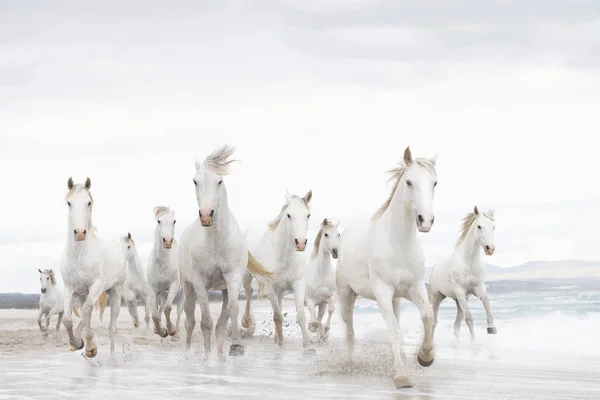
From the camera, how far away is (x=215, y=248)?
1122 cm

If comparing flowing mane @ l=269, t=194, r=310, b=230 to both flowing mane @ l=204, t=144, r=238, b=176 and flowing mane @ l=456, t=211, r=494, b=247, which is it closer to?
flowing mane @ l=204, t=144, r=238, b=176

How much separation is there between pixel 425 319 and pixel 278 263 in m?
4.93

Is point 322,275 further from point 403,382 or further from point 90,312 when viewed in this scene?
point 403,382

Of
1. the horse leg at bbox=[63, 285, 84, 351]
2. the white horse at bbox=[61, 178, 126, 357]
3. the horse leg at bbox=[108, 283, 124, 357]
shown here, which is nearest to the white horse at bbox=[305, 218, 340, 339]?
the horse leg at bbox=[108, 283, 124, 357]

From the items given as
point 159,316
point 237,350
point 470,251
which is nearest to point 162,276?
point 159,316

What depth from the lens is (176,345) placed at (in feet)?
50.8

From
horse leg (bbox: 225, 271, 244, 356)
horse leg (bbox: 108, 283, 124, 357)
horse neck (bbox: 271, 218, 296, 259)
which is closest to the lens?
horse leg (bbox: 225, 271, 244, 356)

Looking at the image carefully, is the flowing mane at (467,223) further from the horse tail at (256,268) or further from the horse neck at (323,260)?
the horse tail at (256,268)

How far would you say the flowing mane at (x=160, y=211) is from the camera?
14.6m

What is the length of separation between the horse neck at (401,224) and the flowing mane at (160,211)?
240 inches

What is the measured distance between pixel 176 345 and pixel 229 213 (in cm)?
494

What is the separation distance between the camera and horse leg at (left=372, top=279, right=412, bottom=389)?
8617 mm

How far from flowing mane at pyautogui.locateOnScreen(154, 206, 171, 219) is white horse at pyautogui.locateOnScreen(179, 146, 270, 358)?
298 cm

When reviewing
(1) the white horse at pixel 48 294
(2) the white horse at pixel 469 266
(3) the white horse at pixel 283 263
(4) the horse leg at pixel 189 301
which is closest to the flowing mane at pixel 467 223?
(2) the white horse at pixel 469 266
